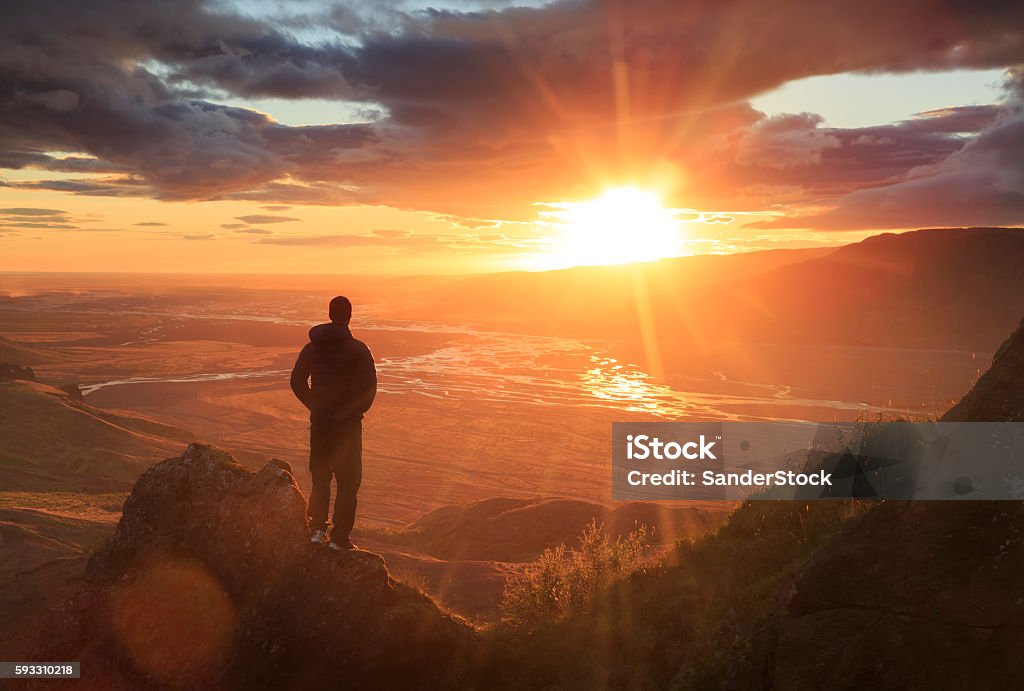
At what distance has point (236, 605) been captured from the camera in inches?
310

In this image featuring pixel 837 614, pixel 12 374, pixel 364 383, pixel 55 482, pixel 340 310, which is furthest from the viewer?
pixel 12 374

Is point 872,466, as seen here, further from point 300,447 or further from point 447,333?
point 447,333

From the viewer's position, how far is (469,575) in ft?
47.1

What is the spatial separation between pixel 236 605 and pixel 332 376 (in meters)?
2.72

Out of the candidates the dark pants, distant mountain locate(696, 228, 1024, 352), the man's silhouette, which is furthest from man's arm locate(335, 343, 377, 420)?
distant mountain locate(696, 228, 1024, 352)

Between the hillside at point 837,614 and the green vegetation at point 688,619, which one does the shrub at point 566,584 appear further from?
the hillside at point 837,614

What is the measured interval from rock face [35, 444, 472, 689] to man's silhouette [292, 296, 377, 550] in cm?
51

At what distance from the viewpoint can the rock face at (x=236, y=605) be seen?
24.2ft

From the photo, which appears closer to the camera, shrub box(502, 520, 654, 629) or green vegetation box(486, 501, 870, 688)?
green vegetation box(486, 501, 870, 688)

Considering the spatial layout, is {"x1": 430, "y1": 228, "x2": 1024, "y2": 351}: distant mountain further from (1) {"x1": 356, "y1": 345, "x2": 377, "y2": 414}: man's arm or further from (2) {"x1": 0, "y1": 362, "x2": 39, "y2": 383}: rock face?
(1) {"x1": 356, "y1": 345, "x2": 377, "y2": 414}: man's arm

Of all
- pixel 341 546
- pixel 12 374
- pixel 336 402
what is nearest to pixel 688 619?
pixel 341 546

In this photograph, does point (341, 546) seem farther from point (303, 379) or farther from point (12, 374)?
point (12, 374)

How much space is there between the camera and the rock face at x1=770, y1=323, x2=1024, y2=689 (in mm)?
5215

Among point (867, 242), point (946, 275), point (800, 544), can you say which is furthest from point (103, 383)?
point (867, 242)
